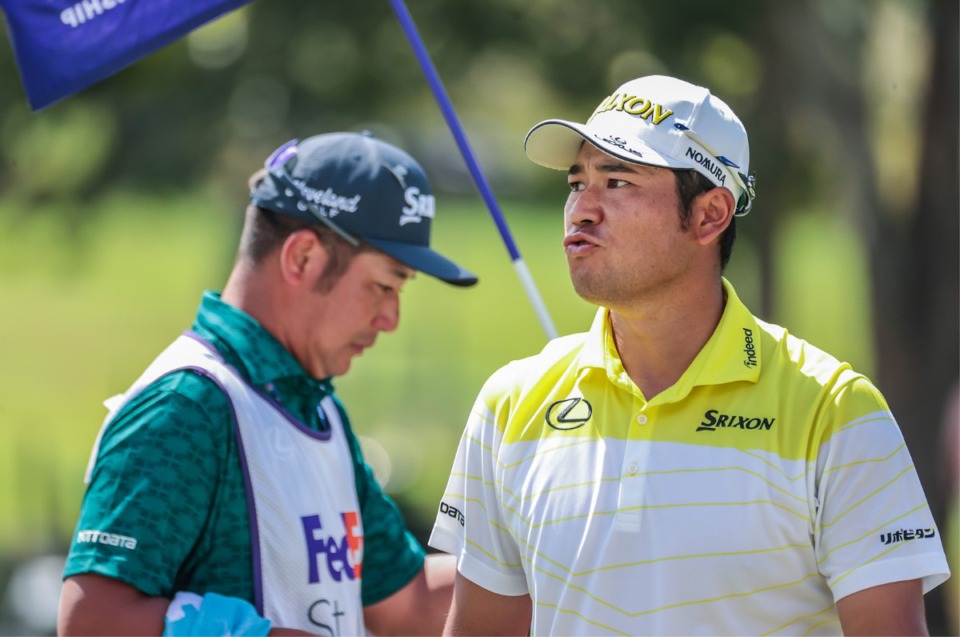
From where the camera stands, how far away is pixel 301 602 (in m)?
3.32

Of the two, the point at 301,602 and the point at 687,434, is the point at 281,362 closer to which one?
the point at 301,602

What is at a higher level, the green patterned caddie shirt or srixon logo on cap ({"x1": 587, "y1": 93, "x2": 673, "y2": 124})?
srixon logo on cap ({"x1": 587, "y1": 93, "x2": 673, "y2": 124})

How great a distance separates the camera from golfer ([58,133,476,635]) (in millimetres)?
3078

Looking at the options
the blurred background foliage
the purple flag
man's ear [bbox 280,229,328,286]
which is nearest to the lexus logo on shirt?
man's ear [bbox 280,229,328,286]

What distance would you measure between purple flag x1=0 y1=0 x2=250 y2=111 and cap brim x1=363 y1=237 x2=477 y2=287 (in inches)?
36.5

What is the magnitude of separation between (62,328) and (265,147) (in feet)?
45.6

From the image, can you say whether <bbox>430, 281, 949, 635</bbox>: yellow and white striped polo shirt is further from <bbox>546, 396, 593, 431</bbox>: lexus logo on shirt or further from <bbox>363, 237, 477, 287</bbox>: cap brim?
<bbox>363, 237, 477, 287</bbox>: cap brim

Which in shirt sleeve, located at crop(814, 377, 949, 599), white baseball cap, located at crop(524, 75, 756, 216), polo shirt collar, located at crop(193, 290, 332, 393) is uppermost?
white baseball cap, located at crop(524, 75, 756, 216)

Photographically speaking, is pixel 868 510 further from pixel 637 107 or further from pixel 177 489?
pixel 177 489

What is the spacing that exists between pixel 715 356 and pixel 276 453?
1.05 meters

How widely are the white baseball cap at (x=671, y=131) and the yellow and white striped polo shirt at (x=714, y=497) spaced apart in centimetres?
33

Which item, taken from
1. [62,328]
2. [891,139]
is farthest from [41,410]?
[891,139]

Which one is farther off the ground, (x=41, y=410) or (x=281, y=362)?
(x=41, y=410)

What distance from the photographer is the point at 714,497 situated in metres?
2.79
